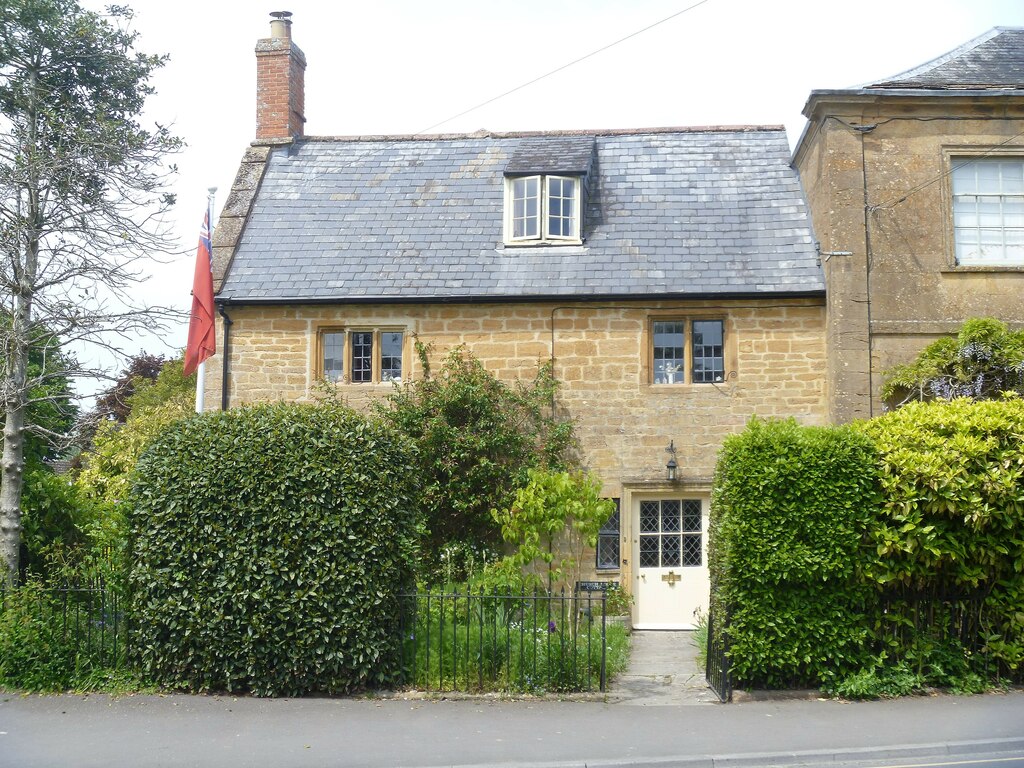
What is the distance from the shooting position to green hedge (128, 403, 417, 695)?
9773mm

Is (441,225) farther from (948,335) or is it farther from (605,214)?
(948,335)

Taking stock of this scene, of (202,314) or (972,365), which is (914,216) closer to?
(972,365)

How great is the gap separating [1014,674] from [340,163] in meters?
14.0

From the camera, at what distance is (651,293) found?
607 inches

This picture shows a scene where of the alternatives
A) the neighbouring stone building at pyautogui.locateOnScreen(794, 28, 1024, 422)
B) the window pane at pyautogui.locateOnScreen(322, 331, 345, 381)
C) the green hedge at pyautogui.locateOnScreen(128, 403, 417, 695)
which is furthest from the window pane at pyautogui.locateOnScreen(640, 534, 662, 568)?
the green hedge at pyautogui.locateOnScreen(128, 403, 417, 695)

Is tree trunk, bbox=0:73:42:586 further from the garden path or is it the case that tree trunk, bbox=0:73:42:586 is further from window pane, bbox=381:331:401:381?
the garden path

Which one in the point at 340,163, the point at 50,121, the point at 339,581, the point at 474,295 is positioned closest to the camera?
the point at 339,581

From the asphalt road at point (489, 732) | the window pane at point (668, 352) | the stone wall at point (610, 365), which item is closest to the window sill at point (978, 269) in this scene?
the stone wall at point (610, 365)

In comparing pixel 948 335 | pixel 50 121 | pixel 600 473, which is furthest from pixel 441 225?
pixel 948 335

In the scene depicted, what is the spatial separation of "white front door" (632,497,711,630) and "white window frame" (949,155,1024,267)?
5.59 meters

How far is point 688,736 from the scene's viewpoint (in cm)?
870

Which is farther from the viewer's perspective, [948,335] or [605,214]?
[605,214]

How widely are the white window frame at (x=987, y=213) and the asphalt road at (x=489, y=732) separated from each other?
741 centimetres

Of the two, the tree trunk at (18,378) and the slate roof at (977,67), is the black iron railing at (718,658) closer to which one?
the tree trunk at (18,378)
